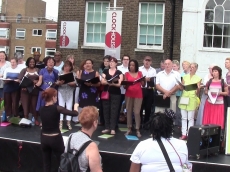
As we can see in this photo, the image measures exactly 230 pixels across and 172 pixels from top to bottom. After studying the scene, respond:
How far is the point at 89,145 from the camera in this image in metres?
3.73

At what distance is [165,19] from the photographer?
47.1 ft

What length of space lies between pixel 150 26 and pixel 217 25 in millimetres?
2602

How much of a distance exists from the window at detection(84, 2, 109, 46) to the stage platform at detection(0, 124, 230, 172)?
771cm

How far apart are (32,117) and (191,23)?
7.50 metres

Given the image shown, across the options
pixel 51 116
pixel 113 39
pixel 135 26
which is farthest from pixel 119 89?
pixel 135 26

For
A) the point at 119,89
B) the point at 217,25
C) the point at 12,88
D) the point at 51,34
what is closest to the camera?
the point at 119,89

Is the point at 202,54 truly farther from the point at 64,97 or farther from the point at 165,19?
the point at 64,97

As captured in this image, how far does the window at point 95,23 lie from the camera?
15.1 metres

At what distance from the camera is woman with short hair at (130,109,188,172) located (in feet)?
11.4

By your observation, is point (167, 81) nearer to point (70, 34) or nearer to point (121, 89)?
point (121, 89)

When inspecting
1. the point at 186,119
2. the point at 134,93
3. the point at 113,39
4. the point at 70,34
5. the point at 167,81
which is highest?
the point at 70,34

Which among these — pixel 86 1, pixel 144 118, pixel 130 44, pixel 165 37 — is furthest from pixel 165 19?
pixel 144 118

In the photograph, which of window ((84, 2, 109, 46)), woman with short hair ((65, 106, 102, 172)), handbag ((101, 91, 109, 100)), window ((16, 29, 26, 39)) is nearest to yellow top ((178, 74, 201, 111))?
handbag ((101, 91, 109, 100))

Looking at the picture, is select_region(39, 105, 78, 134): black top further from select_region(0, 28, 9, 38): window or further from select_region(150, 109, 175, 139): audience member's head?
select_region(0, 28, 9, 38): window
